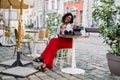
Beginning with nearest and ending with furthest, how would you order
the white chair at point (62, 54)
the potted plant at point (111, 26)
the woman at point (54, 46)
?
the potted plant at point (111, 26) → the woman at point (54, 46) → the white chair at point (62, 54)

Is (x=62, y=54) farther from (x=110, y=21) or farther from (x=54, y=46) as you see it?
(x=110, y=21)

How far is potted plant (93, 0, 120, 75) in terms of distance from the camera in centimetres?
608

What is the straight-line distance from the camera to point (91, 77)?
590 centimetres

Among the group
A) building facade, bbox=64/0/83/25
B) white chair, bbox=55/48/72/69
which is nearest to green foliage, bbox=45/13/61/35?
white chair, bbox=55/48/72/69

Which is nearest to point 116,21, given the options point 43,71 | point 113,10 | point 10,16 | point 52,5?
point 113,10

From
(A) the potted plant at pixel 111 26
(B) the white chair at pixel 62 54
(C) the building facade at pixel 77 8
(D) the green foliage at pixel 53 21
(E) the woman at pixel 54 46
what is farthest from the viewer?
(C) the building facade at pixel 77 8

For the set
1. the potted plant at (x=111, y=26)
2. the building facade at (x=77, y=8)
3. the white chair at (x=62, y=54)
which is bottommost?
the white chair at (x=62, y=54)

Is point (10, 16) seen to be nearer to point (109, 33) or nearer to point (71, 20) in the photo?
point (71, 20)

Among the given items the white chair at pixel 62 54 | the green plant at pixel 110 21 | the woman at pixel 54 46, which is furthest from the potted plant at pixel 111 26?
the white chair at pixel 62 54

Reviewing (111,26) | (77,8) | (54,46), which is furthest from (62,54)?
(77,8)

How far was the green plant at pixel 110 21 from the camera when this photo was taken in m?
6.12

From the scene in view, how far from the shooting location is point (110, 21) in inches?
248

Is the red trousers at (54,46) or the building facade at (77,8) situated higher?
the building facade at (77,8)

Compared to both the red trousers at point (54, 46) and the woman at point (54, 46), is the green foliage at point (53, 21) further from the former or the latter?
the red trousers at point (54, 46)
